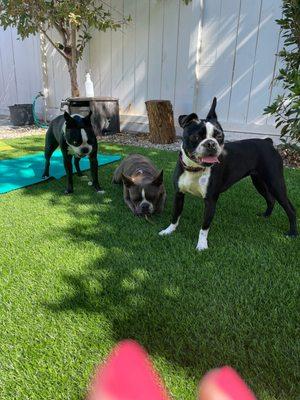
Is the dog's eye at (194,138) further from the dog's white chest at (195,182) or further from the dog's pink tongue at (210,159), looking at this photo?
the dog's white chest at (195,182)

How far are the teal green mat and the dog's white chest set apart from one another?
256 cm

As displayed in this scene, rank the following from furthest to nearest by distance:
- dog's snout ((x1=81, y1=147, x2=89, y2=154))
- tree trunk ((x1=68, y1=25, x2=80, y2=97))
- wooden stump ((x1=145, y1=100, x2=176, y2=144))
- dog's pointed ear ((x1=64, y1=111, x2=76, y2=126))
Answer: tree trunk ((x1=68, y1=25, x2=80, y2=97))
wooden stump ((x1=145, y1=100, x2=176, y2=144))
dog's snout ((x1=81, y1=147, x2=89, y2=154))
dog's pointed ear ((x1=64, y1=111, x2=76, y2=126))

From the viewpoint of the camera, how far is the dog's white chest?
2.65m

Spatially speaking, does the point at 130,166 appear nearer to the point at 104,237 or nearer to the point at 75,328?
the point at 104,237

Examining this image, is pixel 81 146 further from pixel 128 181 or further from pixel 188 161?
pixel 188 161

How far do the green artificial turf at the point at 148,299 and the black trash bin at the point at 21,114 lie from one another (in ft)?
23.3

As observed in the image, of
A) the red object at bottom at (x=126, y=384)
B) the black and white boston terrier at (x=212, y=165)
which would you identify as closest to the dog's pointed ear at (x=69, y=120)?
the black and white boston terrier at (x=212, y=165)

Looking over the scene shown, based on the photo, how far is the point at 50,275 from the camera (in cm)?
238

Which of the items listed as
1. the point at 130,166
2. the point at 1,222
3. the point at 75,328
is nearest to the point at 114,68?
the point at 130,166

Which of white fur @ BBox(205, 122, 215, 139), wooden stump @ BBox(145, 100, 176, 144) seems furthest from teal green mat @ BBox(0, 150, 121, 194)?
white fur @ BBox(205, 122, 215, 139)

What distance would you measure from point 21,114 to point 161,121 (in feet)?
16.7

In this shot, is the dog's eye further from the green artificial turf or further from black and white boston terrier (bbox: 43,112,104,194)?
black and white boston terrier (bbox: 43,112,104,194)

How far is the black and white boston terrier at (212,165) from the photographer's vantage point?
2441 mm

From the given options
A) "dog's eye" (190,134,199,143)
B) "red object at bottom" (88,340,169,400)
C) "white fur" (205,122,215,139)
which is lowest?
"red object at bottom" (88,340,169,400)
